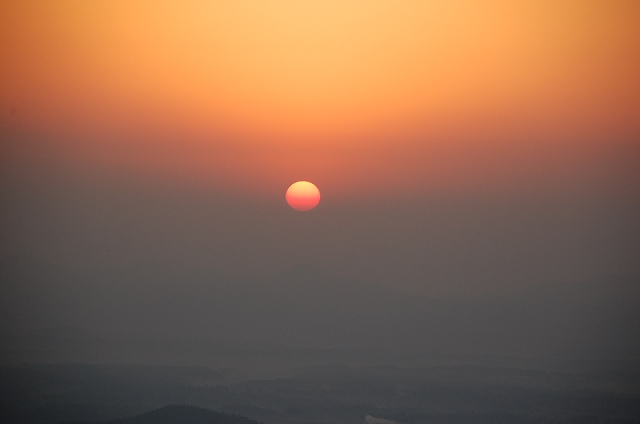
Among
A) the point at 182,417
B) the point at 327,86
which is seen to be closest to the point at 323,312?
the point at 182,417

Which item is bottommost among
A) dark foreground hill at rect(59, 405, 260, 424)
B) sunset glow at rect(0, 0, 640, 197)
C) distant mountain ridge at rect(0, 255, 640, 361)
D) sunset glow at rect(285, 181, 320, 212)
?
dark foreground hill at rect(59, 405, 260, 424)

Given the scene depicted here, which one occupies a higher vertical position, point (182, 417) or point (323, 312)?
point (323, 312)

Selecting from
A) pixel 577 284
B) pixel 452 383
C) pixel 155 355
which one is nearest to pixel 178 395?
pixel 155 355

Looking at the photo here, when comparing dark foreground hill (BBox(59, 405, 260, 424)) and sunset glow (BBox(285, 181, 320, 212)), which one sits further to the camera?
sunset glow (BBox(285, 181, 320, 212))

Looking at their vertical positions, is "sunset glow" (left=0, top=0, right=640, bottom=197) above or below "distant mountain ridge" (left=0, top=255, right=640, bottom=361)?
above

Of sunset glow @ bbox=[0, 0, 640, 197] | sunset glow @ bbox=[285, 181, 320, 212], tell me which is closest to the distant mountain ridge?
sunset glow @ bbox=[285, 181, 320, 212]

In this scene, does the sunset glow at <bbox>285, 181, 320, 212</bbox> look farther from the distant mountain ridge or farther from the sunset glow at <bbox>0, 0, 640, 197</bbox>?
the distant mountain ridge

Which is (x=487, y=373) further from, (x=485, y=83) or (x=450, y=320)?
(x=485, y=83)

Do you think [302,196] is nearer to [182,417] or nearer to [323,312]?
[323,312]

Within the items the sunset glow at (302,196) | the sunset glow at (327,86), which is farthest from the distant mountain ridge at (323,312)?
the sunset glow at (327,86)
